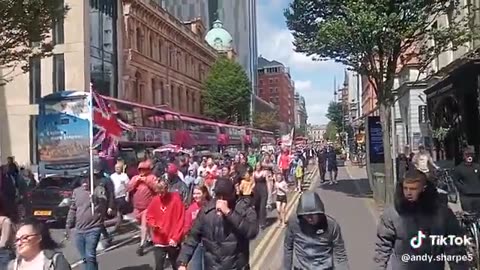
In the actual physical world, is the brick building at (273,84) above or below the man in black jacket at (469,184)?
above

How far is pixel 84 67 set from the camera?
38.7 m

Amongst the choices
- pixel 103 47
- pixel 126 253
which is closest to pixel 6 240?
pixel 126 253

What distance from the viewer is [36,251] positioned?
4.14 metres

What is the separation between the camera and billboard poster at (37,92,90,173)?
21.2 m

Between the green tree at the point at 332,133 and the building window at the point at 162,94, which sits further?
the green tree at the point at 332,133

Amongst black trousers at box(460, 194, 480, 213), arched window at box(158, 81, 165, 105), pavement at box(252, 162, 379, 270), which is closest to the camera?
black trousers at box(460, 194, 480, 213)

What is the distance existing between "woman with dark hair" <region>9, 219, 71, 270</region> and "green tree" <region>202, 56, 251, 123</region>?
61870 millimetres

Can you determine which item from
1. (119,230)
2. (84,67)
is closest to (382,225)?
(119,230)

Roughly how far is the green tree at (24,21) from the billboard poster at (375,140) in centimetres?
1145

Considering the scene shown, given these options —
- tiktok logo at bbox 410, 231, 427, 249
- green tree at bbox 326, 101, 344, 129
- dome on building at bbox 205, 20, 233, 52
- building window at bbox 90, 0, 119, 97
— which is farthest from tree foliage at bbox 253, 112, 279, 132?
tiktok logo at bbox 410, 231, 427, 249

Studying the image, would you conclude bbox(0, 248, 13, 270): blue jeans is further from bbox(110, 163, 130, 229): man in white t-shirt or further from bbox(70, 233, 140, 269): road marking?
bbox(110, 163, 130, 229): man in white t-shirt

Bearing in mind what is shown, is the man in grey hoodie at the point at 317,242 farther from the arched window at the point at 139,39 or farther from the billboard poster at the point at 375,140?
the arched window at the point at 139,39

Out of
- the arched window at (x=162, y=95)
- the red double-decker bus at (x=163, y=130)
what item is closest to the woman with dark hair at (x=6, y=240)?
the red double-decker bus at (x=163, y=130)

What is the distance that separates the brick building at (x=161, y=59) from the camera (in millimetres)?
51188
